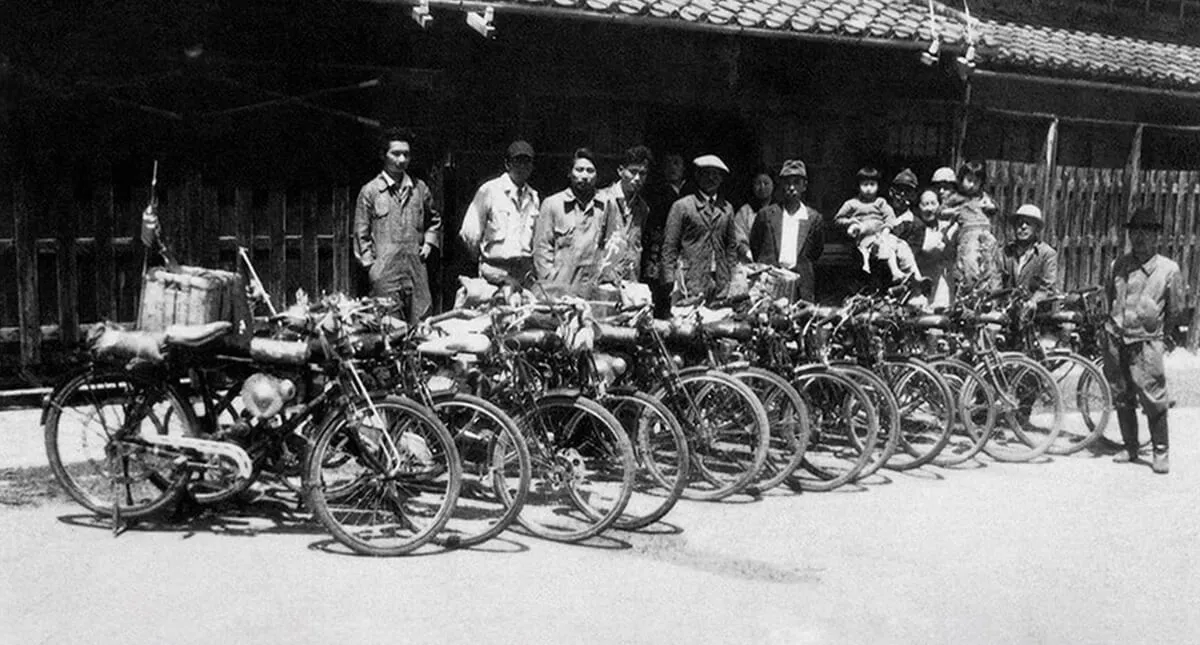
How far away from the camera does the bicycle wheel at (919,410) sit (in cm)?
827

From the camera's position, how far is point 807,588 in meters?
5.83

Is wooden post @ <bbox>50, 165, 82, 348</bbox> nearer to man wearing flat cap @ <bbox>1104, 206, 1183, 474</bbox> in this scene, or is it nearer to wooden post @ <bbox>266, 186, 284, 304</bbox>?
wooden post @ <bbox>266, 186, 284, 304</bbox>

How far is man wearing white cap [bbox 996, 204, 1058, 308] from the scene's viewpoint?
9.88m

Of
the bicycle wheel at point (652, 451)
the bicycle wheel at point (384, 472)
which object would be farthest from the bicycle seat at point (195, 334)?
the bicycle wheel at point (652, 451)

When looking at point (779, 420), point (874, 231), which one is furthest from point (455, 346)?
point (874, 231)

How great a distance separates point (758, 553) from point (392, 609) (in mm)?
2040

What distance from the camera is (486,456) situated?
6.68m

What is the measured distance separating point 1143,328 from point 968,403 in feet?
5.11

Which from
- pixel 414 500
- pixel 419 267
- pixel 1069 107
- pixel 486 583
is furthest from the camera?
pixel 1069 107

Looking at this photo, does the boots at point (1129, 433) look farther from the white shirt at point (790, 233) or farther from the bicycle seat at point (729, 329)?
the bicycle seat at point (729, 329)

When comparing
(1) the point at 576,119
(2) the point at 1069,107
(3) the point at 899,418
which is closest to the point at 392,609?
(3) the point at 899,418

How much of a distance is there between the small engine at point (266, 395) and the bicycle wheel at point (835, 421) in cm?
327

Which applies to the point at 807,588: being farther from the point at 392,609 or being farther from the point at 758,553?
the point at 392,609

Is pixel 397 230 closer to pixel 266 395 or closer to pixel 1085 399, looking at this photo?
pixel 266 395
